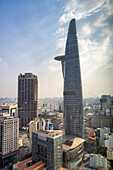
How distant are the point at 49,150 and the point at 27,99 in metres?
7.61

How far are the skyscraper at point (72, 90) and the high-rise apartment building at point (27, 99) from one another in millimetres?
5192

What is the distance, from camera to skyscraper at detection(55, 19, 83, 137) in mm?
5770

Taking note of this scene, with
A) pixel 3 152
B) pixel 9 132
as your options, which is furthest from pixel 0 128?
pixel 3 152

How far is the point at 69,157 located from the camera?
13.3 ft

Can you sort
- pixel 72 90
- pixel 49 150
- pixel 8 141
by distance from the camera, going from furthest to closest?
pixel 72 90
pixel 8 141
pixel 49 150

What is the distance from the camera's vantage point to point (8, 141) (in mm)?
5332

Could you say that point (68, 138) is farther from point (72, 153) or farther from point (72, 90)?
point (72, 90)

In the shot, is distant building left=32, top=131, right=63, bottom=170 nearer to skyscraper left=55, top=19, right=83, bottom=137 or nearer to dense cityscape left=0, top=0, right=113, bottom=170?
dense cityscape left=0, top=0, right=113, bottom=170

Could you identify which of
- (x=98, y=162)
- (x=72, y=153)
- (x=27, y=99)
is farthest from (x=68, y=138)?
(x=27, y=99)

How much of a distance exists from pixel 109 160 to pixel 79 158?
1562 millimetres

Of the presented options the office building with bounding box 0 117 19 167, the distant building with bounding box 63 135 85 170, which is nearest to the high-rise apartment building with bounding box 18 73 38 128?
the office building with bounding box 0 117 19 167

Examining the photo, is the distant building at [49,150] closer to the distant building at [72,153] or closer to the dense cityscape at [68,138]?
the dense cityscape at [68,138]

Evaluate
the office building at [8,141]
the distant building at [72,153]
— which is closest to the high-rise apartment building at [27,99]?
the office building at [8,141]

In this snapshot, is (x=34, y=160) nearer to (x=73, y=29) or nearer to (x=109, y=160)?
(x=109, y=160)
